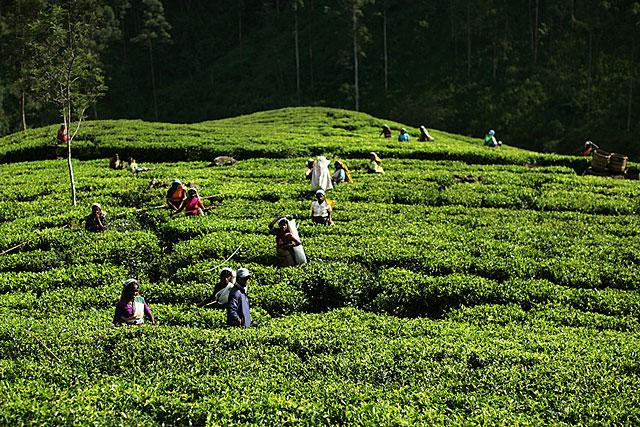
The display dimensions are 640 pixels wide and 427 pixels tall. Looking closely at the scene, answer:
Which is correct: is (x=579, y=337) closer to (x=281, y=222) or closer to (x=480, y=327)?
(x=480, y=327)

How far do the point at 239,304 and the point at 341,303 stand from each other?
3.59 m

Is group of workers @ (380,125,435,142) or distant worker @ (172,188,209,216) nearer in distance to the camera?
distant worker @ (172,188,209,216)

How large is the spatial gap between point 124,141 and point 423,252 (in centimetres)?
2816

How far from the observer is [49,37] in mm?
23297

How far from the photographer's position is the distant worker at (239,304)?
12758 millimetres

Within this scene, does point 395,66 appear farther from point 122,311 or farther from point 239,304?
point 122,311

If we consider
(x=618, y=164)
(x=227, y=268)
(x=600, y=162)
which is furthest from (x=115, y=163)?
(x=618, y=164)

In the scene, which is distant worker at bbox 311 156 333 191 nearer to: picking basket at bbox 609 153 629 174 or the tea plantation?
the tea plantation

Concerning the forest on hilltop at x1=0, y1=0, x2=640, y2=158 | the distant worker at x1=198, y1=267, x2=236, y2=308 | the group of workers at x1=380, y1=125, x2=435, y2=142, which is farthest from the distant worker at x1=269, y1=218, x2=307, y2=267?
the forest on hilltop at x1=0, y1=0, x2=640, y2=158

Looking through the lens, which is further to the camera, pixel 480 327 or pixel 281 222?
pixel 281 222

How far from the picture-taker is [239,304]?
509 inches

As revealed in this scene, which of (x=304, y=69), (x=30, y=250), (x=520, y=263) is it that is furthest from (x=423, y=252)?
(x=304, y=69)

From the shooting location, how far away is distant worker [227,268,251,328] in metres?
12.8

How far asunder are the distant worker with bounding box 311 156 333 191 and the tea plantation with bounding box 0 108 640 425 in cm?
68
